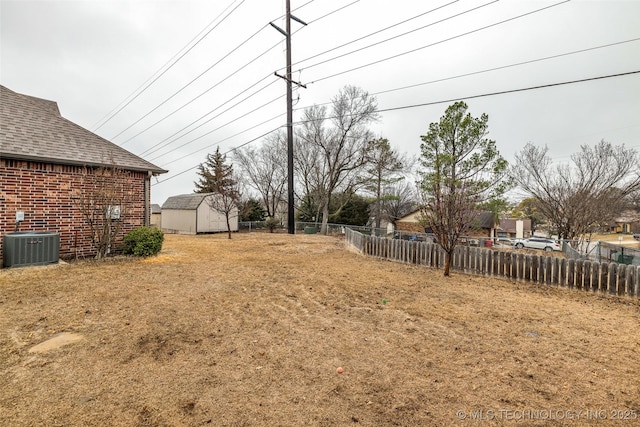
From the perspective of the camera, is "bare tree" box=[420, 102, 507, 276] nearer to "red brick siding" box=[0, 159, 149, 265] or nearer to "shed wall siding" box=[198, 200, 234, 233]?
"red brick siding" box=[0, 159, 149, 265]

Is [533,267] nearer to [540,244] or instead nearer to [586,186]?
[586,186]

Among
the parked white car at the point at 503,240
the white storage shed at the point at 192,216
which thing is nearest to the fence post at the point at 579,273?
the parked white car at the point at 503,240

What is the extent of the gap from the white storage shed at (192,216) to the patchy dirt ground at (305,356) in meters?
16.7

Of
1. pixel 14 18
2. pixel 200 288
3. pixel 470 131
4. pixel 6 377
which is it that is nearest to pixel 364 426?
pixel 6 377

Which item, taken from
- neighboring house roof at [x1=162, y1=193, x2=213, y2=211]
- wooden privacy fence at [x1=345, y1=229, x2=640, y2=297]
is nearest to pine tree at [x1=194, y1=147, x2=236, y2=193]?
neighboring house roof at [x1=162, y1=193, x2=213, y2=211]

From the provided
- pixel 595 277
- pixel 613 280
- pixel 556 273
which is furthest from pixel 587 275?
pixel 556 273

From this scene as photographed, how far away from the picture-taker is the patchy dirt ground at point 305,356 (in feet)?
7.85

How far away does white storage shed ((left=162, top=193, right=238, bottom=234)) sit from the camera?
22812 mm

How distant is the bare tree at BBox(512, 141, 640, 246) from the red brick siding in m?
24.2

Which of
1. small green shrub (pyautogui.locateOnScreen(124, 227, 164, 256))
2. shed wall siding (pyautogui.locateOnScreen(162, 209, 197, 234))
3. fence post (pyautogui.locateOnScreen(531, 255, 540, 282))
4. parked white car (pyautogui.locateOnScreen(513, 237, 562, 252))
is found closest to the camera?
fence post (pyautogui.locateOnScreen(531, 255, 540, 282))

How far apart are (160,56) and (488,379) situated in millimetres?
23284

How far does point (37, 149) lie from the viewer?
8.30 meters

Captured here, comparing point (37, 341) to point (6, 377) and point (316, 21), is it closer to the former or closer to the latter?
point (6, 377)

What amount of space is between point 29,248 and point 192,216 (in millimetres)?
15807
